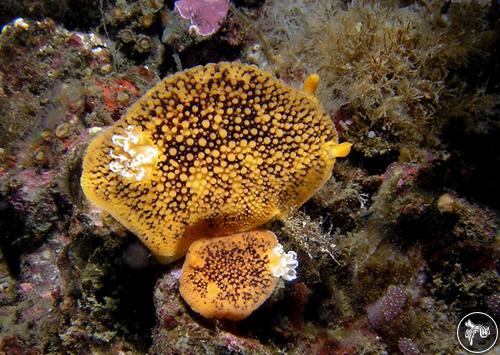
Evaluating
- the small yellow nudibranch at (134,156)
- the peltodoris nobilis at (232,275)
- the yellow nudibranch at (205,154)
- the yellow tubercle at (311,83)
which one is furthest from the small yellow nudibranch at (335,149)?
the small yellow nudibranch at (134,156)

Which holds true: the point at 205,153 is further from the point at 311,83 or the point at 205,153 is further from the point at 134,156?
the point at 311,83

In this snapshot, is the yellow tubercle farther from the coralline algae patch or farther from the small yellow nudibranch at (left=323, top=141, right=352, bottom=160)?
the small yellow nudibranch at (left=323, top=141, right=352, bottom=160)

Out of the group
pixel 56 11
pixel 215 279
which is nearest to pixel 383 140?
pixel 215 279

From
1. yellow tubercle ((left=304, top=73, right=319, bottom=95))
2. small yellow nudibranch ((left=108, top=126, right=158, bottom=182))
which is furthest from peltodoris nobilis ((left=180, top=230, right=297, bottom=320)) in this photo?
yellow tubercle ((left=304, top=73, right=319, bottom=95))

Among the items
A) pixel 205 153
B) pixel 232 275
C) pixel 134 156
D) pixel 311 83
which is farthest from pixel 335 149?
pixel 134 156

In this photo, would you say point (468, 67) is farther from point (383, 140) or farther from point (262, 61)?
point (262, 61)

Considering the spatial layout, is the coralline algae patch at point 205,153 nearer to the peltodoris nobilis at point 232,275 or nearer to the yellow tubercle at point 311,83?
the yellow tubercle at point 311,83
